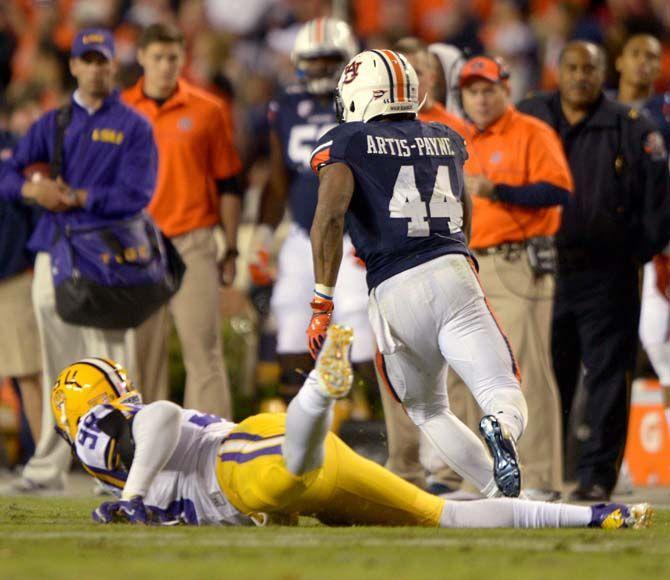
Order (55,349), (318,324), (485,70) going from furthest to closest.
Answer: (55,349) < (485,70) < (318,324)

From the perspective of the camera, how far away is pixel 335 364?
17.3ft

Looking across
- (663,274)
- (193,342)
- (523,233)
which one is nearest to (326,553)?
(523,233)

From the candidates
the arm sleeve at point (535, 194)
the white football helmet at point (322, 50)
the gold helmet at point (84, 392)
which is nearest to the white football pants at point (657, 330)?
the arm sleeve at point (535, 194)

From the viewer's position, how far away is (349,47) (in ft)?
30.8

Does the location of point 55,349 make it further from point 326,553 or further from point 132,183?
point 326,553

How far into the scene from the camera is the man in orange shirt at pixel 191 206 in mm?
9117

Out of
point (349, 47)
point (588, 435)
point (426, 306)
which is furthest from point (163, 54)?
point (426, 306)

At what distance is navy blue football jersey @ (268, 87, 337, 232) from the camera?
30.5 feet

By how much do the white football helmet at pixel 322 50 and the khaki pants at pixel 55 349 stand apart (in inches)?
70.2

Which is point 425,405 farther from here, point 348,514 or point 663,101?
point 663,101

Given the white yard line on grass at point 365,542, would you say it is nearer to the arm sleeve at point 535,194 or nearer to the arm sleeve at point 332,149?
the arm sleeve at point 332,149

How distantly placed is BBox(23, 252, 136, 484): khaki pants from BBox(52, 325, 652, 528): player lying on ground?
2368 mm

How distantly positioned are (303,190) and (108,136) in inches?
48.0

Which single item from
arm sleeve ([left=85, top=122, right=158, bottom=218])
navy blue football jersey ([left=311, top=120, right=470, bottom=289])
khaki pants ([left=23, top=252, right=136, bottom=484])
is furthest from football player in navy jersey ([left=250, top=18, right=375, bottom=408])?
navy blue football jersey ([left=311, top=120, right=470, bottom=289])
